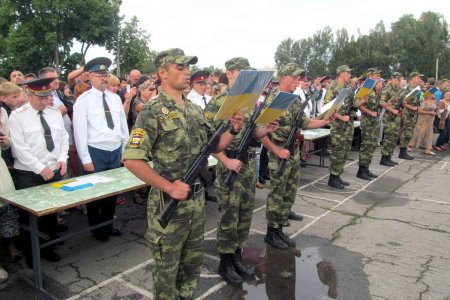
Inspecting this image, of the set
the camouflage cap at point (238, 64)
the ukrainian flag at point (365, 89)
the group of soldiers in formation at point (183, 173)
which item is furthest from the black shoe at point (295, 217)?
the ukrainian flag at point (365, 89)

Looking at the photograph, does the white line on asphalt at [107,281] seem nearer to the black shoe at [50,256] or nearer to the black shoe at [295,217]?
the black shoe at [50,256]

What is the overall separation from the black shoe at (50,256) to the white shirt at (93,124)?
1.11 meters

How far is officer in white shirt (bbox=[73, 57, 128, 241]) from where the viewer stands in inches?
180

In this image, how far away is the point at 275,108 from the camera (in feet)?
11.9

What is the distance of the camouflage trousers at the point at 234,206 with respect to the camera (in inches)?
144

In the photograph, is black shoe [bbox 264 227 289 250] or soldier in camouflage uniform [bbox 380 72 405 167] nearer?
black shoe [bbox 264 227 289 250]

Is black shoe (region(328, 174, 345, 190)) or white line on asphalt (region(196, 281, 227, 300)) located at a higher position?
black shoe (region(328, 174, 345, 190))

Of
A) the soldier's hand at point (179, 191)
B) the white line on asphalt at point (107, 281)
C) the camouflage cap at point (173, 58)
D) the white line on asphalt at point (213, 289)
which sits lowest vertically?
the white line on asphalt at point (107, 281)

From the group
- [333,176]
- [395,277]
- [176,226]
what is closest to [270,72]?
[176,226]

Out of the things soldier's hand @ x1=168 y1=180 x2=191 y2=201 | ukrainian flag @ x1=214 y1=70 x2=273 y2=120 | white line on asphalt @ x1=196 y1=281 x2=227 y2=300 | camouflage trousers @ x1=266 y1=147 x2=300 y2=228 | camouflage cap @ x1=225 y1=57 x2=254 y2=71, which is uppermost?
camouflage cap @ x1=225 y1=57 x2=254 y2=71

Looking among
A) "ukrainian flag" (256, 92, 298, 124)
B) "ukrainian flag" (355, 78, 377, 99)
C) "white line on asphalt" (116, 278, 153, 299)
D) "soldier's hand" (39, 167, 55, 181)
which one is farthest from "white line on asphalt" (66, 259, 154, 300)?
"ukrainian flag" (355, 78, 377, 99)

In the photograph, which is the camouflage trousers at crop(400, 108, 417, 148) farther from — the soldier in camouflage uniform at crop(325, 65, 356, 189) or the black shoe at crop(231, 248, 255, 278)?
the black shoe at crop(231, 248, 255, 278)

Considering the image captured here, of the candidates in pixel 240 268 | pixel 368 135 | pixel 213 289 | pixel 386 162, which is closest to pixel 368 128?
pixel 368 135

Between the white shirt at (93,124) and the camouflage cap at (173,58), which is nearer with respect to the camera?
the camouflage cap at (173,58)
